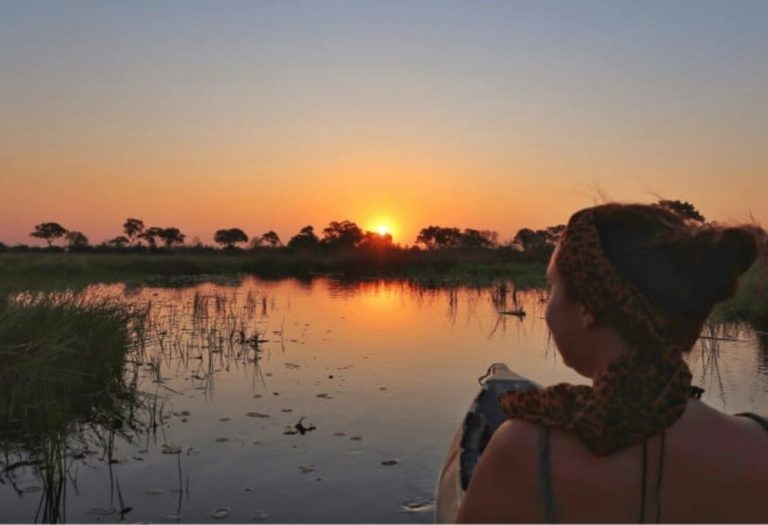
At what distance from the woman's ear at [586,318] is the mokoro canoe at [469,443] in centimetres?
219

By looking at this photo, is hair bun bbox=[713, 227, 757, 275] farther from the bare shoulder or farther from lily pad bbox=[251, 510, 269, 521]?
lily pad bbox=[251, 510, 269, 521]

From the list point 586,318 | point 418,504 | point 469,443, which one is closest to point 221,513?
point 418,504

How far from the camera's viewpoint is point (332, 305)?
82.9 feet

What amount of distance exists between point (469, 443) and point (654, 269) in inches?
144

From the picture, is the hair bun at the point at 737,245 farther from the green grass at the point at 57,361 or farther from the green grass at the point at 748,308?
the green grass at the point at 748,308

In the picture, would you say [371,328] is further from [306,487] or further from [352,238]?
[352,238]

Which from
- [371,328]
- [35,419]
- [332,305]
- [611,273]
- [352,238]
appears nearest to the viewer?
[611,273]

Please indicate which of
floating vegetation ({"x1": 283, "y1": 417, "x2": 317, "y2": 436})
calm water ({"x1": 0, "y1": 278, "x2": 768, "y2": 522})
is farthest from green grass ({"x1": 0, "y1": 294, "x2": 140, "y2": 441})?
floating vegetation ({"x1": 283, "y1": 417, "x2": 317, "y2": 436})

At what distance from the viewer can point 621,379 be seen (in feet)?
5.92

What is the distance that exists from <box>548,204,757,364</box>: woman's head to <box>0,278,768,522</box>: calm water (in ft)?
16.3

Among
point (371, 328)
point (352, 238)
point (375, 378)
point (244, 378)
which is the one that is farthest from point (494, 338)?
point (352, 238)

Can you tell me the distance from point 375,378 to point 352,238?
72063mm

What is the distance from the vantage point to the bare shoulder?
1806 millimetres

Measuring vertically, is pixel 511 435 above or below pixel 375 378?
above
